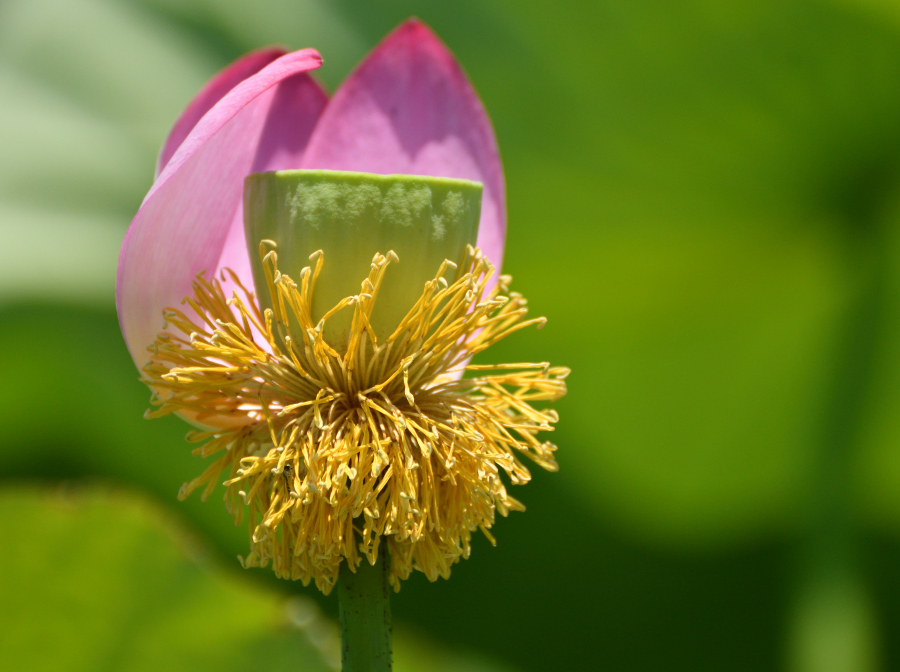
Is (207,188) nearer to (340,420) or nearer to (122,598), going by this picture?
(340,420)

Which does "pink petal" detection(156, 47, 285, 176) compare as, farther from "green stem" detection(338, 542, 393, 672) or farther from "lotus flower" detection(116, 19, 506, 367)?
"green stem" detection(338, 542, 393, 672)

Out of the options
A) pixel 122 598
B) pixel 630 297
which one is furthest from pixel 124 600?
pixel 630 297

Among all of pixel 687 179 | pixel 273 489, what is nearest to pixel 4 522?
pixel 273 489

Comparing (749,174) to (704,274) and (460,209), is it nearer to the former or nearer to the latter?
(704,274)

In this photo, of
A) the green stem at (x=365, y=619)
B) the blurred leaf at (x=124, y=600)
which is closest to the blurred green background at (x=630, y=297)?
the blurred leaf at (x=124, y=600)

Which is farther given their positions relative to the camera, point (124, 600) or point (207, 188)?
point (124, 600)

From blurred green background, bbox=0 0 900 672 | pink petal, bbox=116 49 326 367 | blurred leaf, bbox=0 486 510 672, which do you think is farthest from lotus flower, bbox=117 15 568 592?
blurred green background, bbox=0 0 900 672

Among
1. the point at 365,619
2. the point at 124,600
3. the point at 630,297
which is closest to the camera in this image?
the point at 365,619

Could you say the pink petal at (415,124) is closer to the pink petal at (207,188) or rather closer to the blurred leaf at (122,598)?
the pink petal at (207,188)
